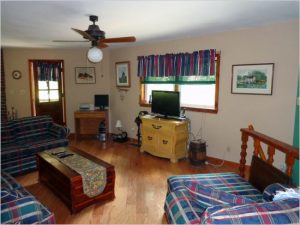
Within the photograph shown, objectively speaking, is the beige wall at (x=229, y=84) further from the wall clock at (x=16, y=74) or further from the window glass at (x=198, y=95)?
the window glass at (x=198, y=95)

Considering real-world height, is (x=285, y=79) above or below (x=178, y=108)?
above

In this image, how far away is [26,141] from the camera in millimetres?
3893

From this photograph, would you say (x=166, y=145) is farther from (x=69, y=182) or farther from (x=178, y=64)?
(x=69, y=182)

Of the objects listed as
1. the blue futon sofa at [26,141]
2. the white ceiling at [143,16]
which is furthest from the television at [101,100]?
the white ceiling at [143,16]

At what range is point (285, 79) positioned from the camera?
318 cm

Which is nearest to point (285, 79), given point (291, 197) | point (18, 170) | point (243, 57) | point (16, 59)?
point (243, 57)

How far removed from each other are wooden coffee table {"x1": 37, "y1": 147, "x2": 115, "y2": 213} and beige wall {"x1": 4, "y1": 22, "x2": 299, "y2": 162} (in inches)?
83.8

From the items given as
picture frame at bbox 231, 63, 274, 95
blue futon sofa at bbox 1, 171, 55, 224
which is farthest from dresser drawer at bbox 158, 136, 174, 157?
blue futon sofa at bbox 1, 171, 55, 224

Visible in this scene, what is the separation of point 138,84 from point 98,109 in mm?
1303

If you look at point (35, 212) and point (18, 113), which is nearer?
point (35, 212)

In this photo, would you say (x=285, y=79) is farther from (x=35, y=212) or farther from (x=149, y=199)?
(x=35, y=212)

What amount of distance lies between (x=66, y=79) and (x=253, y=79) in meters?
4.37

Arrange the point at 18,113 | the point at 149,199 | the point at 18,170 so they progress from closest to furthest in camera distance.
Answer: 1. the point at 149,199
2. the point at 18,170
3. the point at 18,113

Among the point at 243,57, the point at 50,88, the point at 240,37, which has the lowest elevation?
the point at 50,88
